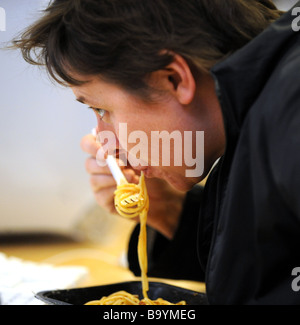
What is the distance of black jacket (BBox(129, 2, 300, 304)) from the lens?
731mm

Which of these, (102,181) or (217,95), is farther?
(102,181)

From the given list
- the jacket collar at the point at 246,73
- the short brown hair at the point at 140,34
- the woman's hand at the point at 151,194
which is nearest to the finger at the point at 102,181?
the woman's hand at the point at 151,194

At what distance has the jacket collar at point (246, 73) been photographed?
0.81 m

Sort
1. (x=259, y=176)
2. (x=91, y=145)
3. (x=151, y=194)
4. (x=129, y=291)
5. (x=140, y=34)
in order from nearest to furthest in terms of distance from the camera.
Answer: (x=259, y=176) < (x=140, y=34) < (x=129, y=291) < (x=91, y=145) < (x=151, y=194)

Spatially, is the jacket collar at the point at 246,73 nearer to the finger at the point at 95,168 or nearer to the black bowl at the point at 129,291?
the black bowl at the point at 129,291

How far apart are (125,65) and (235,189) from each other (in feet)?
0.97

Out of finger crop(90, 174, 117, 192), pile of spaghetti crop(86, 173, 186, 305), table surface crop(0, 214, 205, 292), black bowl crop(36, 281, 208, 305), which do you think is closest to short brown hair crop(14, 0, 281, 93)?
pile of spaghetti crop(86, 173, 186, 305)

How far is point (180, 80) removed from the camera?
92 centimetres

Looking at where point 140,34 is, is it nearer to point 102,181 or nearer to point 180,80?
point 180,80

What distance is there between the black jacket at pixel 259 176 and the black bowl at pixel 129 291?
204 millimetres

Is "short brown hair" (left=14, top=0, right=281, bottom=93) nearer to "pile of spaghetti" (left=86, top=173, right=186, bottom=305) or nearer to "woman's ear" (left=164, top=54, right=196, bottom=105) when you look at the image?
"woman's ear" (left=164, top=54, right=196, bottom=105)

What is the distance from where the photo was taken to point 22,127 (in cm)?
248

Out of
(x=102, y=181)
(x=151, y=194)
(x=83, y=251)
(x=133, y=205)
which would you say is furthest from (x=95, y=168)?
(x=83, y=251)

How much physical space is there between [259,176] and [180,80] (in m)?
0.26
